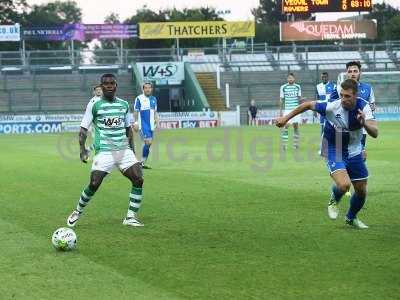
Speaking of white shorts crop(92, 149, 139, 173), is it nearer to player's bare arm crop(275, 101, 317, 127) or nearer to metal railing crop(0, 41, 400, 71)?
player's bare arm crop(275, 101, 317, 127)

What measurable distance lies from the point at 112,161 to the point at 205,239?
189cm

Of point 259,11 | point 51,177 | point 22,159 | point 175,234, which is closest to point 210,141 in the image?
point 22,159

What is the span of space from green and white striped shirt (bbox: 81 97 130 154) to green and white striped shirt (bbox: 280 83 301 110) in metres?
15.3

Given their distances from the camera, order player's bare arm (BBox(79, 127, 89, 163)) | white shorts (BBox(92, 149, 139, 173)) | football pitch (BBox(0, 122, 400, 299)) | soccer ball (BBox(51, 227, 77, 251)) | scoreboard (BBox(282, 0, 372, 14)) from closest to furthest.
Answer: football pitch (BBox(0, 122, 400, 299))
soccer ball (BBox(51, 227, 77, 251))
white shorts (BBox(92, 149, 139, 173))
player's bare arm (BBox(79, 127, 89, 163))
scoreboard (BBox(282, 0, 372, 14))

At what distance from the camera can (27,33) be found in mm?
65562

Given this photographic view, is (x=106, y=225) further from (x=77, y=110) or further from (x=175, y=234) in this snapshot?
(x=77, y=110)

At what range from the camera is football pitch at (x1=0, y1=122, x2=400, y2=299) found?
7.36 metres

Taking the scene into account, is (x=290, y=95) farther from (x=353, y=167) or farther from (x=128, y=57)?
(x=128, y=57)

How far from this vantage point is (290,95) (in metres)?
26.1

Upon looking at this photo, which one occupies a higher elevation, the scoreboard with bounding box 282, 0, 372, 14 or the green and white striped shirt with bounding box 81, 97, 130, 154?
the scoreboard with bounding box 282, 0, 372, 14

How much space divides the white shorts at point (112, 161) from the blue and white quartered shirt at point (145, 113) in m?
10.6

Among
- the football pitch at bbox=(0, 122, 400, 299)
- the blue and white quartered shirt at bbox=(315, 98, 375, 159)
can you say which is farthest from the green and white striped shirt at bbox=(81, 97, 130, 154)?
the blue and white quartered shirt at bbox=(315, 98, 375, 159)

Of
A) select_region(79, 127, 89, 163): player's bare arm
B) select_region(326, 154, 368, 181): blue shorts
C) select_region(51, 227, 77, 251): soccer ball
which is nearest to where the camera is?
select_region(51, 227, 77, 251): soccer ball

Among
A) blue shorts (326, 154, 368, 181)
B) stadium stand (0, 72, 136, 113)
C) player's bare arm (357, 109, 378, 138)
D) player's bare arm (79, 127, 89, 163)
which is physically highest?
player's bare arm (357, 109, 378, 138)
